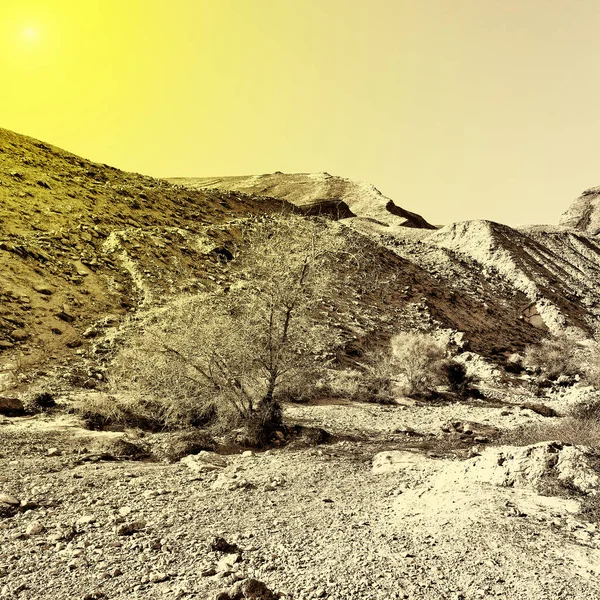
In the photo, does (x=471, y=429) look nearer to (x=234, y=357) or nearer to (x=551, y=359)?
(x=234, y=357)

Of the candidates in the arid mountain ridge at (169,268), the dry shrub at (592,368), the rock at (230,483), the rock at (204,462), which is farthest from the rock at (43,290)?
the dry shrub at (592,368)

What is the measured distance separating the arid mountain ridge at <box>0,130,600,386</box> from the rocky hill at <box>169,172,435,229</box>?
16.5m

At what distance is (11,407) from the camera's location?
27.8 feet

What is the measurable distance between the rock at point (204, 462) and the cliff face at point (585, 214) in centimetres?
4820

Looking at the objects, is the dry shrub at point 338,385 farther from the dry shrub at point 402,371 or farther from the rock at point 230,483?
the rock at point 230,483

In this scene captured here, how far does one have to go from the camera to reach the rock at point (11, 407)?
8367mm

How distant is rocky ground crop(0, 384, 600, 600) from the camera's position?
3545 mm

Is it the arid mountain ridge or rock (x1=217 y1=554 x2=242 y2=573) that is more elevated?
the arid mountain ridge

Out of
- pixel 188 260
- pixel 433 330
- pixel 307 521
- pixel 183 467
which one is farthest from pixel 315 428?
pixel 433 330

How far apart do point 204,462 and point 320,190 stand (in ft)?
186

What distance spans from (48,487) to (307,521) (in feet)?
9.44

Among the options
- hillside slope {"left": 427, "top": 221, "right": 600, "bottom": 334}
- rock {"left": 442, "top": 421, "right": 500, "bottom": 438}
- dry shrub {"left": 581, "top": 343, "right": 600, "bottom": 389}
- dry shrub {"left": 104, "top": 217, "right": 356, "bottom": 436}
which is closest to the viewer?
dry shrub {"left": 104, "top": 217, "right": 356, "bottom": 436}

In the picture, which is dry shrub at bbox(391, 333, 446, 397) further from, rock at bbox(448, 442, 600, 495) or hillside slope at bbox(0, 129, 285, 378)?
rock at bbox(448, 442, 600, 495)

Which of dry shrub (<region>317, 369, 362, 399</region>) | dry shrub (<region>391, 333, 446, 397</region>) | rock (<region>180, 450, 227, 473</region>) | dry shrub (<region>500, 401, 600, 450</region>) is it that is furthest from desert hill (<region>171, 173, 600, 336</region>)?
rock (<region>180, 450, 227, 473</region>)
